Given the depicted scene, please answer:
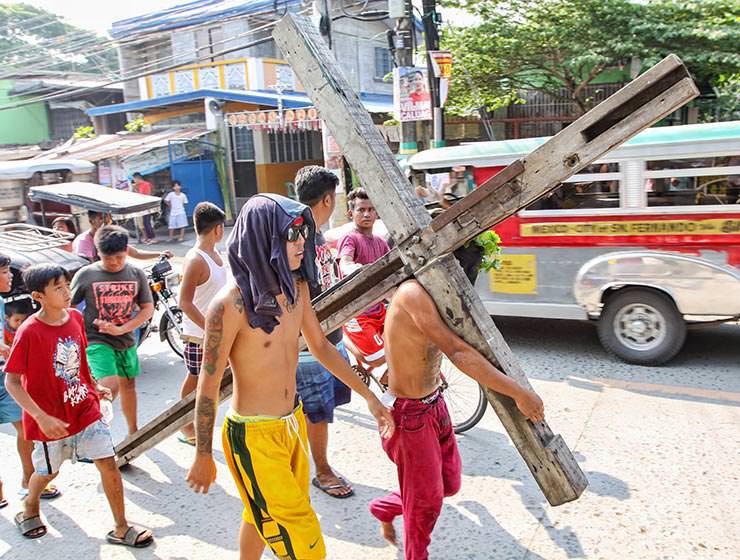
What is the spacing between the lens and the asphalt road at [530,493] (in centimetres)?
359

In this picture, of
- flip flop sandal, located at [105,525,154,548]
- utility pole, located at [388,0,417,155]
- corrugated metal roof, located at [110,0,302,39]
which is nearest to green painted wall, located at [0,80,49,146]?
corrugated metal roof, located at [110,0,302,39]

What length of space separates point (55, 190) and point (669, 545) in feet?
28.0

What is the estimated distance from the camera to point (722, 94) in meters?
12.4

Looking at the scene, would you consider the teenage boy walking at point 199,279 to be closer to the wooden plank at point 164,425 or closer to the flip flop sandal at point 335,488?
the wooden plank at point 164,425

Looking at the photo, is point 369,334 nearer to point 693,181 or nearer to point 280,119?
point 693,181

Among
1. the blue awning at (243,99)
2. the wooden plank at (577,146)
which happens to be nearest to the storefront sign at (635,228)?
the wooden plank at (577,146)

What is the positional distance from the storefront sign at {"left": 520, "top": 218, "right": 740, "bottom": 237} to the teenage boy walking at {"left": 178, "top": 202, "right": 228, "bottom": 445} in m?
3.36

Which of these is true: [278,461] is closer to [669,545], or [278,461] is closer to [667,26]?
[669,545]

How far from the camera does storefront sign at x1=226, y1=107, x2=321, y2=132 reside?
602 inches

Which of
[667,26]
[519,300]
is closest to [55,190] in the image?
[519,300]

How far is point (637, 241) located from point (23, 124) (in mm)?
28939

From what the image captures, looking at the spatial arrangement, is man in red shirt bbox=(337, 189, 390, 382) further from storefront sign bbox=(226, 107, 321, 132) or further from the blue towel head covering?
storefront sign bbox=(226, 107, 321, 132)

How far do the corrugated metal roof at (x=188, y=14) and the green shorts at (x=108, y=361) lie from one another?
16450 mm

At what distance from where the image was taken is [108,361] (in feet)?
15.5
